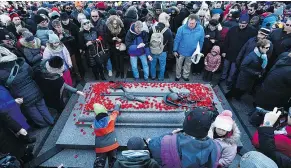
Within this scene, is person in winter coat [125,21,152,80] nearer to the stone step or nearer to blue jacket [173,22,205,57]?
Answer: blue jacket [173,22,205,57]

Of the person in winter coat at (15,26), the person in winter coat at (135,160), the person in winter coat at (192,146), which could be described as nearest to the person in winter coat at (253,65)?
the person in winter coat at (192,146)

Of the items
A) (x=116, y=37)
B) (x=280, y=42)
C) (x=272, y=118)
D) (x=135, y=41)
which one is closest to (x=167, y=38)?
(x=135, y=41)

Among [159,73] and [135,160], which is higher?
[135,160]

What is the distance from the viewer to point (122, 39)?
19.3 ft

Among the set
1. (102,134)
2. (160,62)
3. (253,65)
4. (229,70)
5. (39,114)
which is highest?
(253,65)

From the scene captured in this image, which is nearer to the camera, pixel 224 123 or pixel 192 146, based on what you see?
pixel 192 146

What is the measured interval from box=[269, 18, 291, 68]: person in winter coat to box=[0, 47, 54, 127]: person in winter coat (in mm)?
5533

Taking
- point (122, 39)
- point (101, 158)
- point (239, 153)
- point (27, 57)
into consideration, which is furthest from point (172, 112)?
point (27, 57)

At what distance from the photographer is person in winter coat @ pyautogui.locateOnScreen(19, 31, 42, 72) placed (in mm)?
4525

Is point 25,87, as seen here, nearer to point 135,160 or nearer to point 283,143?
point 135,160

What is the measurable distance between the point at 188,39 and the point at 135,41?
1451 millimetres

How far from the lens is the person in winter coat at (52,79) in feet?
13.0

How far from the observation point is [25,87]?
394cm

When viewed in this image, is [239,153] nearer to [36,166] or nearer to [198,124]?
[198,124]
